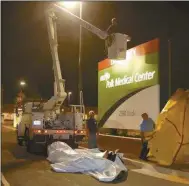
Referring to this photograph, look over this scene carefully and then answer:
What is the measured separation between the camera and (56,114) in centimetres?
1747

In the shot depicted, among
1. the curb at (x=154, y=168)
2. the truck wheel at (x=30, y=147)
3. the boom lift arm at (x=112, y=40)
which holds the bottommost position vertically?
the curb at (x=154, y=168)

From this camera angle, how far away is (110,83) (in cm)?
2348

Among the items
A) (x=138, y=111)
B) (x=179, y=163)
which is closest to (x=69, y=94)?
(x=138, y=111)

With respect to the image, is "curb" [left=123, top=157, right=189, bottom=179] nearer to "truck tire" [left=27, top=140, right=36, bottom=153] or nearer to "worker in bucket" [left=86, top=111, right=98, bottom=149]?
"worker in bucket" [left=86, top=111, right=98, bottom=149]

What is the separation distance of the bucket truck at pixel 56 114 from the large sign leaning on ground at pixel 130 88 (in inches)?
79.1

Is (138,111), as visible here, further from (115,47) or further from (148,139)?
(148,139)

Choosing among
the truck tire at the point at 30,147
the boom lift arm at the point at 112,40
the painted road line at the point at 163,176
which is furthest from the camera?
the truck tire at the point at 30,147

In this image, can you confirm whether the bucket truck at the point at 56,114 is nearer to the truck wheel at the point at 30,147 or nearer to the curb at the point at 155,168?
the truck wheel at the point at 30,147

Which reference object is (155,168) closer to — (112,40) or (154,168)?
(154,168)

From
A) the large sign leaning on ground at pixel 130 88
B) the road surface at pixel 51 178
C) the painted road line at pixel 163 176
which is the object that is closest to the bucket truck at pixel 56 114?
the large sign leaning on ground at pixel 130 88

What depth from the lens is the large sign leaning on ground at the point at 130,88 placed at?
18.4 metres

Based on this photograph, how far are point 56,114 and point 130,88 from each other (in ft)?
16.3

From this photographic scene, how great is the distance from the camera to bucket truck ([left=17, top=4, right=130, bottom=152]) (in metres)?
16.4

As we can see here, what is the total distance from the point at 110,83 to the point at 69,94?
5796mm
